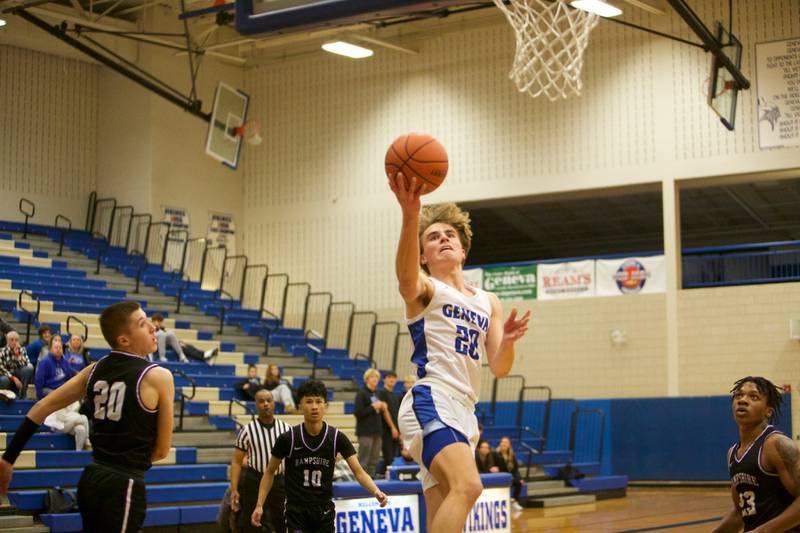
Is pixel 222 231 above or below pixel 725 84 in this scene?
below

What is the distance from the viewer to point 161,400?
5.43 meters

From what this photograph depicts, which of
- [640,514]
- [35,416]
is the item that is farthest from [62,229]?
[35,416]

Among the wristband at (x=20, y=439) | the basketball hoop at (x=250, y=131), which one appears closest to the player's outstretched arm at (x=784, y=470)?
the wristband at (x=20, y=439)

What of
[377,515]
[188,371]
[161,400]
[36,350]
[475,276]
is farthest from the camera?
[475,276]

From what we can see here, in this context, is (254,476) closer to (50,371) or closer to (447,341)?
(447,341)

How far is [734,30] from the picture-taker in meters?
20.2

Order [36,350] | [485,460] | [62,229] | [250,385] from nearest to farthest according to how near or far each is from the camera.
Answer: [36,350]
[485,460]
[250,385]
[62,229]

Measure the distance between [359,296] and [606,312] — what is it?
5405 millimetres


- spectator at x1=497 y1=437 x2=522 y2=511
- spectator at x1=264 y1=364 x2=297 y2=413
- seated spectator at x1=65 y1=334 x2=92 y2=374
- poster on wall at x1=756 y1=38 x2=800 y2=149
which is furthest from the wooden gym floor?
poster on wall at x1=756 y1=38 x2=800 y2=149

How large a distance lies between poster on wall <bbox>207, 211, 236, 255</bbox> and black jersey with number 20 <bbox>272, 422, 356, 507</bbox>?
16227 millimetres

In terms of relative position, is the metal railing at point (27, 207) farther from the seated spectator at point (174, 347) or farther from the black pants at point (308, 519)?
the black pants at point (308, 519)

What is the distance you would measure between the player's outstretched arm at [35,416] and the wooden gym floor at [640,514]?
8649 mm

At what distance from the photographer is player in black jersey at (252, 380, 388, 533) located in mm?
8367

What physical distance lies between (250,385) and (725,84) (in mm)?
8961
